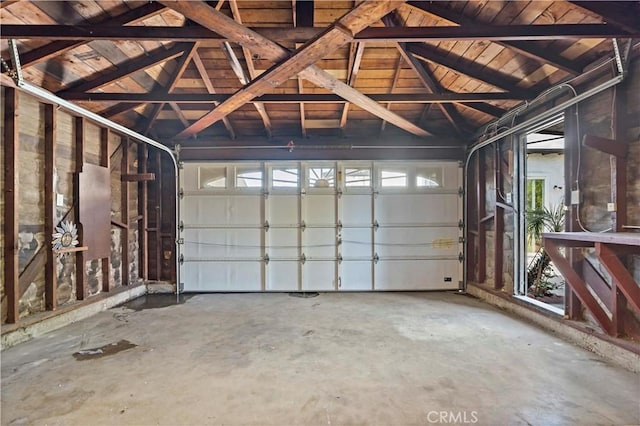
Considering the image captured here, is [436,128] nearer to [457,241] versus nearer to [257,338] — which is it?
[457,241]

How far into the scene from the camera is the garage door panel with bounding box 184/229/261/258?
203 inches

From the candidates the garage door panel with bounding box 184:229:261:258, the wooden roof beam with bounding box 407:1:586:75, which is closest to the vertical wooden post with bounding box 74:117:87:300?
the garage door panel with bounding box 184:229:261:258

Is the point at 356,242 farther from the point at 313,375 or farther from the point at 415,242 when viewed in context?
the point at 313,375

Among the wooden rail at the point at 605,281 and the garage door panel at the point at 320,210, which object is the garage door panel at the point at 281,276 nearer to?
the garage door panel at the point at 320,210

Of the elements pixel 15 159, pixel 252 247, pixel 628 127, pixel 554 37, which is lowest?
pixel 252 247

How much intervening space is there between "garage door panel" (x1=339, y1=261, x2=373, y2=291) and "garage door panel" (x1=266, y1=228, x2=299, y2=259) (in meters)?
0.87

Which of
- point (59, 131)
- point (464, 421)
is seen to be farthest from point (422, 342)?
point (59, 131)

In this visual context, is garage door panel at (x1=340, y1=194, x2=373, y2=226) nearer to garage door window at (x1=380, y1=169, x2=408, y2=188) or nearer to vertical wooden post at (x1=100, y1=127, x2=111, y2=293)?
garage door window at (x1=380, y1=169, x2=408, y2=188)

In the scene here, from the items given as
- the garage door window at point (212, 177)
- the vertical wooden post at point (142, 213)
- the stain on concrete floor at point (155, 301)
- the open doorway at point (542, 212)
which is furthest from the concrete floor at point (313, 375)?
the garage door window at point (212, 177)

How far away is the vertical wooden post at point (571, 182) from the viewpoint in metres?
3.03

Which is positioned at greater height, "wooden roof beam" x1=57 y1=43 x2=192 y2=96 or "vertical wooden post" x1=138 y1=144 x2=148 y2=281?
"wooden roof beam" x1=57 y1=43 x2=192 y2=96

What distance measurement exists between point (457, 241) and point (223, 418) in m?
4.53

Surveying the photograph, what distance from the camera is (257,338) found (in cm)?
308

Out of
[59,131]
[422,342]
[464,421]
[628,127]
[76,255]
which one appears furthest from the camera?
[76,255]
